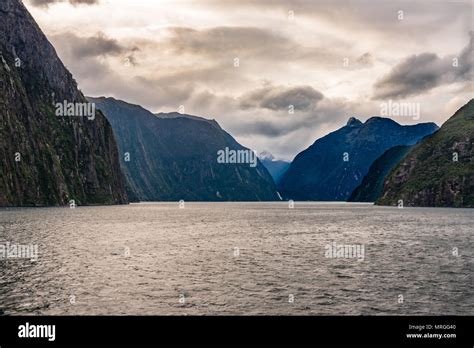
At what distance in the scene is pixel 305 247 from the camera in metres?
88.1

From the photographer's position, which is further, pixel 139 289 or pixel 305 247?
pixel 305 247

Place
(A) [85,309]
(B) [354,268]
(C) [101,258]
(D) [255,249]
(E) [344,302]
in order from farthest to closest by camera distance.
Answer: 1. (D) [255,249]
2. (C) [101,258]
3. (B) [354,268]
4. (E) [344,302]
5. (A) [85,309]

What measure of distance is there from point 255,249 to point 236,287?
123 ft

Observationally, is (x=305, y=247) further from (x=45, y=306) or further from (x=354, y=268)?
(x=45, y=306)

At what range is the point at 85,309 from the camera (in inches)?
1516
